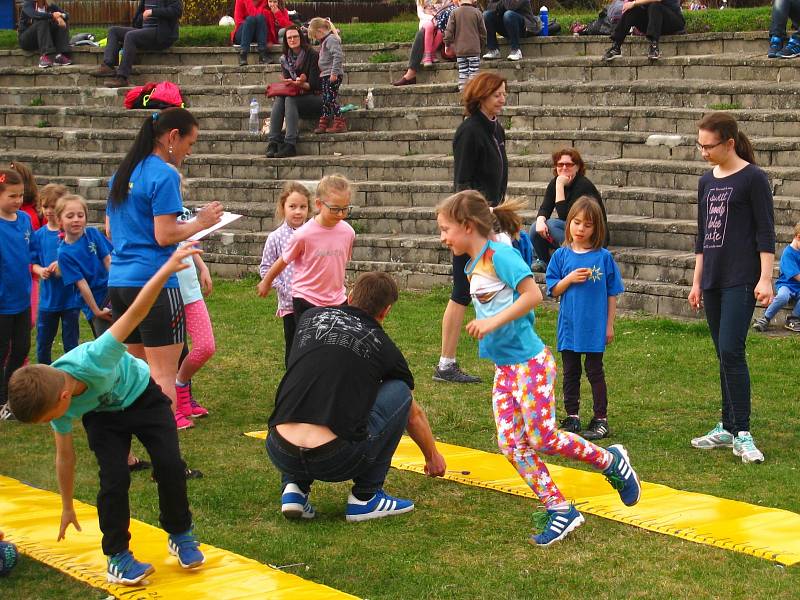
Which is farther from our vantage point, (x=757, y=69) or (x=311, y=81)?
(x=311, y=81)

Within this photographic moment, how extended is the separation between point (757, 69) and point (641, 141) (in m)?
1.83

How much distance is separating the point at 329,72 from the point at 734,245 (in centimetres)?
960

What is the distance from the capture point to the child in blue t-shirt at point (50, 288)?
8.35 metres

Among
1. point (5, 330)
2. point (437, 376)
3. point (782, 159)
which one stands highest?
point (782, 159)

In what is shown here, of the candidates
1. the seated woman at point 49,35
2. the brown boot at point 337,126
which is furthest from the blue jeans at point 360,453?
the seated woman at point 49,35

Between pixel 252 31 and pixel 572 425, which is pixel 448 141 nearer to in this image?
pixel 252 31

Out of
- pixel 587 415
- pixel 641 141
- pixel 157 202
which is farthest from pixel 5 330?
pixel 641 141

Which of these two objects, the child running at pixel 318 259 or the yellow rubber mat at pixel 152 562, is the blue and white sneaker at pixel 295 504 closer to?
the yellow rubber mat at pixel 152 562

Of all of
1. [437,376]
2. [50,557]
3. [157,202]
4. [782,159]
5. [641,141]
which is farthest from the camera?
[641,141]

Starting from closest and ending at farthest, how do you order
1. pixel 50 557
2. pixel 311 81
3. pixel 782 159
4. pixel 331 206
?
pixel 50 557
pixel 331 206
pixel 782 159
pixel 311 81

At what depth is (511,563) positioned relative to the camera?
5.03 m

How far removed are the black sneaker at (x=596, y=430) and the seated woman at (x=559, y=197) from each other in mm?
3701

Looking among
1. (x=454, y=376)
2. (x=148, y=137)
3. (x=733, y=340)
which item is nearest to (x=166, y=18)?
(x=454, y=376)

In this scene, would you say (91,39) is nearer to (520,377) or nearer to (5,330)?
(5,330)
